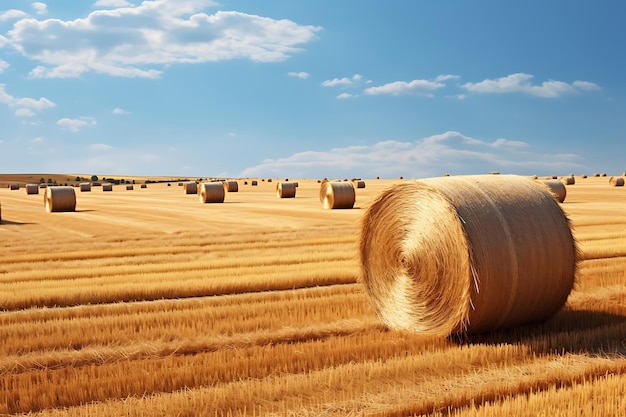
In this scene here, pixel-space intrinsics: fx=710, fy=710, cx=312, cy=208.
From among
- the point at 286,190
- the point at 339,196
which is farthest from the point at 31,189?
the point at 339,196

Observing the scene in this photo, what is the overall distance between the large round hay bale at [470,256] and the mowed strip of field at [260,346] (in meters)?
0.29

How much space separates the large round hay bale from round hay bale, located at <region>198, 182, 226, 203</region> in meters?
29.6

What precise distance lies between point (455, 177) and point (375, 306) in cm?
191

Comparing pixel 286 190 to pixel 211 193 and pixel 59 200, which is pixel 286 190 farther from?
pixel 59 200

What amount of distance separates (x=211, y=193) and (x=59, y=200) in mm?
8759

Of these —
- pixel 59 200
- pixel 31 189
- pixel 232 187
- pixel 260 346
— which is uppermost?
pixel 232 187

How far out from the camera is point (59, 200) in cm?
3156

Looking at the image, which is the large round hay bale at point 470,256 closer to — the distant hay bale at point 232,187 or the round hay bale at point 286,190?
the round hay bale at point 286,190

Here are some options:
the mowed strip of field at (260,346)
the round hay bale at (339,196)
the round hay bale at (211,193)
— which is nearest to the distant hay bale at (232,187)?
the round hay bale at (211,193)

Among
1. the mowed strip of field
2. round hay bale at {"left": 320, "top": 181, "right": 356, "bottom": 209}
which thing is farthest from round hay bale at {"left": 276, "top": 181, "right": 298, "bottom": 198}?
the mowed strip of field

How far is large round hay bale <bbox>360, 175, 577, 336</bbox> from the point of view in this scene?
305 inches

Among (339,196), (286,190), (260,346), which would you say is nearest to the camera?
(260,346)

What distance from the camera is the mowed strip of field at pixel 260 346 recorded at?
5820 millimetres

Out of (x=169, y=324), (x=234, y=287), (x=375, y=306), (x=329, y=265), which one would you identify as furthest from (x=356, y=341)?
(x=329, y=265)
